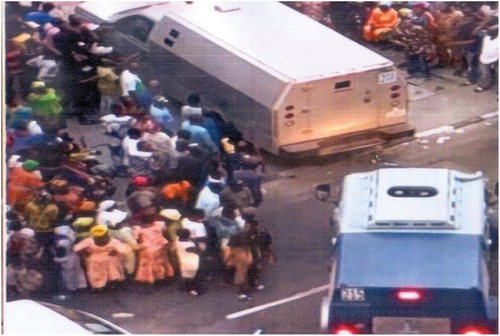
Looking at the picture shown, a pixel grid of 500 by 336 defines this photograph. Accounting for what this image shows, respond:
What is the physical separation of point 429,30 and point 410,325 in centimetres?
156

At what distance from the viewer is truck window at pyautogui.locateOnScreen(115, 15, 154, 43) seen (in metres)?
5.63

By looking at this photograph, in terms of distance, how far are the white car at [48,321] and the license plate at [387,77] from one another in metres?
1.84

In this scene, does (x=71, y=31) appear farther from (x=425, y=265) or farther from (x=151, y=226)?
(x=425, y=265)

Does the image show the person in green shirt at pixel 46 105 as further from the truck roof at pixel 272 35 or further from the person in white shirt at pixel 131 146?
the truck roof at pixel 272 35

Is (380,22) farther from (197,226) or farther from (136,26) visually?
(197,226)

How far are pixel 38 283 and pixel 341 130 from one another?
1760 mm

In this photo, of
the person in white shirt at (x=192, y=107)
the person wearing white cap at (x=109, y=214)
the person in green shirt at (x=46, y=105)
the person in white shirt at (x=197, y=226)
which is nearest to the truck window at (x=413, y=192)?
the person in white shirt at (x=197, y=226)

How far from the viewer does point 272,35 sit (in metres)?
5.64

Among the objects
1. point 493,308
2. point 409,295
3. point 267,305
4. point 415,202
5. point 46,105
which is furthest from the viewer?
point 46,105

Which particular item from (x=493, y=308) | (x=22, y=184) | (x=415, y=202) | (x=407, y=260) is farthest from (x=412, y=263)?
(x=22, y=184)

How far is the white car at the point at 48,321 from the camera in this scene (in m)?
5.09

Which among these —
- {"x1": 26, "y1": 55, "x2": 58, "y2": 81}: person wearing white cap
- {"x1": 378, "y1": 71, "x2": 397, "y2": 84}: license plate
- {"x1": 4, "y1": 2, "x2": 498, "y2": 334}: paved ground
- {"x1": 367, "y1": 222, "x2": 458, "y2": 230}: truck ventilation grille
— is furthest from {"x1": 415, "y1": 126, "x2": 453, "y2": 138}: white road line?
{"x1": 26, "y1": 55, "x2": 58, "y2": 81}: person wearing white cap

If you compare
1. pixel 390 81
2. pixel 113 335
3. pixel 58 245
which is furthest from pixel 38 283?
pixel 390 81

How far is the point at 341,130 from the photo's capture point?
18.3 ft
